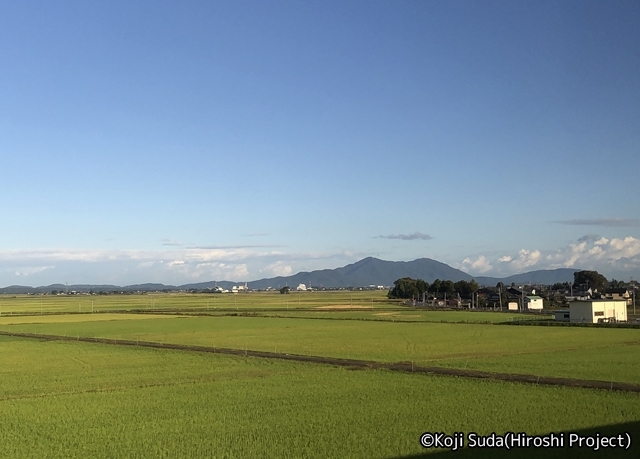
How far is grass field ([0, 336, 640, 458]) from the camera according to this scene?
12.6 metres

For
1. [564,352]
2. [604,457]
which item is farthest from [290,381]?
[564,352]

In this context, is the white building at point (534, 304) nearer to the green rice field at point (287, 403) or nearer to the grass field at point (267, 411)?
the green rice field at point (287, 403)

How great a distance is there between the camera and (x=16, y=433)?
14.0m

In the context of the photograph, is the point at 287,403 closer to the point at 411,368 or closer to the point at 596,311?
the point at 411,368

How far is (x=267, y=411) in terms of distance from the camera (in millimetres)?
16062

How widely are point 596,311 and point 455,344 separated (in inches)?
1091

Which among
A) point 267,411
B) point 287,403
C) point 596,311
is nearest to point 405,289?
point 596,311

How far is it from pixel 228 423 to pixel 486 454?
6.35 m

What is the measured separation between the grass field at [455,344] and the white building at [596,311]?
8.23 meters

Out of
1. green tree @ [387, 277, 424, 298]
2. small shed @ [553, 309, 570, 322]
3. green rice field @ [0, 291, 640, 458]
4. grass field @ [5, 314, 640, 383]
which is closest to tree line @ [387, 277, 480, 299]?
green tree @ [387, 277, 424, 298]

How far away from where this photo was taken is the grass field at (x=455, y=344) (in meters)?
25.1

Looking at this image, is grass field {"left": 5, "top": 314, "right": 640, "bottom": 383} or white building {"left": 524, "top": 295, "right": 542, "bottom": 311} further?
white building {"left": 524, "top": 295, "right": 542, "bottom": 311}

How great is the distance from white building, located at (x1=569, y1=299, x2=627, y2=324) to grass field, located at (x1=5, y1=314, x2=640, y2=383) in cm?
823

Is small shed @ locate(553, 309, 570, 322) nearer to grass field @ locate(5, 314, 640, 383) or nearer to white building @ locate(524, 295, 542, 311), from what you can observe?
grass field @ locate(5, 314, 640, 383)
